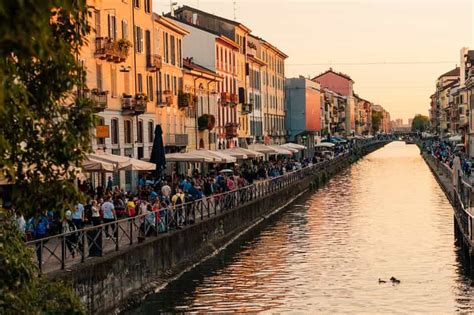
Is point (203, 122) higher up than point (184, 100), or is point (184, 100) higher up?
point (184, 100)

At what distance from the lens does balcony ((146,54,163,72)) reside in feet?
157

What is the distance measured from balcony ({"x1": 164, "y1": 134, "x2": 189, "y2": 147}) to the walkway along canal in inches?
352

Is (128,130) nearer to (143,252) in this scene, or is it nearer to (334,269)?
(334,269)

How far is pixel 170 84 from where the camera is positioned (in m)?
54.3

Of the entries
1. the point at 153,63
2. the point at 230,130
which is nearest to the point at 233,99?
the point at 230,130

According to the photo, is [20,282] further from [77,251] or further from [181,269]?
[181,269]

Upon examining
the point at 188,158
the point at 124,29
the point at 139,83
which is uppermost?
the point at 124,29

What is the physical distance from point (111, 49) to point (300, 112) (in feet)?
259

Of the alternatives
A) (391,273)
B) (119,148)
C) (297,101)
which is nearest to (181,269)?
(391,273)

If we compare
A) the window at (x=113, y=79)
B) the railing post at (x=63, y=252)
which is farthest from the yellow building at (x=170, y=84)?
the railing post at (x=63, y=252)

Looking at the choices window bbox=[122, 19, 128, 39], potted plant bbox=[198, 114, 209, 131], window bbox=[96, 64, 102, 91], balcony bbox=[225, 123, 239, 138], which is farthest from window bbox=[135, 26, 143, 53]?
balcony bbox=[225, 123, 239, 138]

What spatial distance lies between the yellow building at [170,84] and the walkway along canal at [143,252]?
31.5 feet

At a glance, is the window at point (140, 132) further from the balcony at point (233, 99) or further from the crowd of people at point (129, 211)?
the balcony at point (233, 99)

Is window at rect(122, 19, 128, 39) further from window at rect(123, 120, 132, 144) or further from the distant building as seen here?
the distant building
